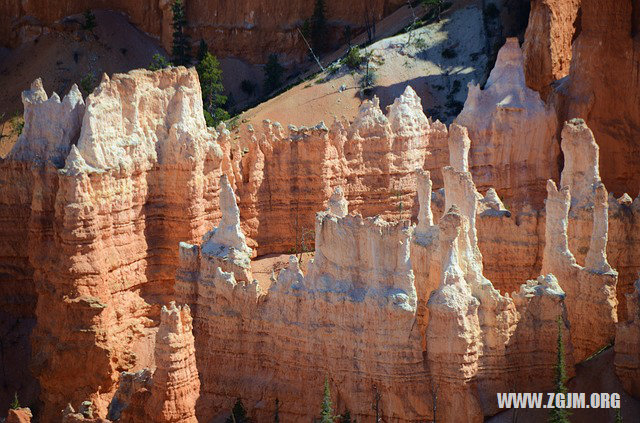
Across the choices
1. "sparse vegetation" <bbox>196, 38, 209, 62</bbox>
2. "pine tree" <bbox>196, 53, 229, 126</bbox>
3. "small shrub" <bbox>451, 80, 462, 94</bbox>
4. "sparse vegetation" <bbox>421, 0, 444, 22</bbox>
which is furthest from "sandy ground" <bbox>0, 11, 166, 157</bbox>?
"small shrub" <bbox>451, 80, 462, 94</bbox>

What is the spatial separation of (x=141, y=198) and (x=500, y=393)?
13.8 meters

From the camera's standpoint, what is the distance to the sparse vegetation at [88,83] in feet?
224

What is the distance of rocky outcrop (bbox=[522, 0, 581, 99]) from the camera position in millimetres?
54000

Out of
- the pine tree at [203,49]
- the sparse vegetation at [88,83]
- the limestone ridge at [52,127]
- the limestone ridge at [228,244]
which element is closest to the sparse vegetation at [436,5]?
the pine tree at [203,49]

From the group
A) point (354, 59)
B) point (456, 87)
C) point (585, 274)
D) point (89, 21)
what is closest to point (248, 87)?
point (354, 59)

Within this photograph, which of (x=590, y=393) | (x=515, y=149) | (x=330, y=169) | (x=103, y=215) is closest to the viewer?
(x=590, y=393)

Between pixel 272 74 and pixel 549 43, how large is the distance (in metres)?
22.3

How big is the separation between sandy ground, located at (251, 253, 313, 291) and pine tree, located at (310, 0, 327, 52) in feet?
91.2

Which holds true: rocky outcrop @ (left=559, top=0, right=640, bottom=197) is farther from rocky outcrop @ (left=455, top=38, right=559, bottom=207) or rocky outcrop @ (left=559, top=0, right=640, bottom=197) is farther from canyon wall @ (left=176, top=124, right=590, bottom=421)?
canyon wall @ (left=176, top=124, right=590, bottom=421)

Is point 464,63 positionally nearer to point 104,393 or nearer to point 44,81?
point 44,81

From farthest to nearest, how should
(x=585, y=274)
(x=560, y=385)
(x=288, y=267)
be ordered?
(x=288, y=267) < (x=585, y=274) < (x=560, y=385)

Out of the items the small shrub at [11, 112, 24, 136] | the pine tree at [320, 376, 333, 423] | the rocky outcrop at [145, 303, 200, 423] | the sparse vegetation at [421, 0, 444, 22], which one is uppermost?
the sparse vegetation at [421, 0, 444, 22]

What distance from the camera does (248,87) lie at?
7469cm

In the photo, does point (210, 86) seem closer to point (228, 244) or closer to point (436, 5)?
point (436, 5)
